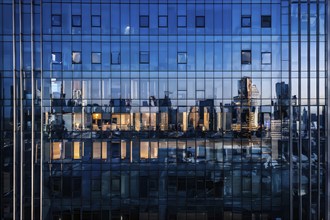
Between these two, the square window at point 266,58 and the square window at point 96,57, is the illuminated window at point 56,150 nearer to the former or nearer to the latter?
the square window at point 96,57

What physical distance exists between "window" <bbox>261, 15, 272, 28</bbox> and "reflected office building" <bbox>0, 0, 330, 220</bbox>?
110 millimetres

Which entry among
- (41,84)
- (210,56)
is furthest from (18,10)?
(210,56)

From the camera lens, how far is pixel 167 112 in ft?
Result: 73.5

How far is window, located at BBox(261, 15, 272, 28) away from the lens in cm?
2238

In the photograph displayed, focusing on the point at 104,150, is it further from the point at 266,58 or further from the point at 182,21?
the point at 266,58

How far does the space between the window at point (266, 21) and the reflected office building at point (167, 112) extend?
4.3 inches

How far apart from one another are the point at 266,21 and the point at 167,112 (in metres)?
10.4

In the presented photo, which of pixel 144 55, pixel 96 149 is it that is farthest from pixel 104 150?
pixel 144 55

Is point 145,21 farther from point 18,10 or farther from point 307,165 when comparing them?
point 307,165

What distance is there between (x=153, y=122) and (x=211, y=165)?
5.63 meters

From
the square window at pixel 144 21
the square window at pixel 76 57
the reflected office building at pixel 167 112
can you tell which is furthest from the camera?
the square window at pixel 144 21

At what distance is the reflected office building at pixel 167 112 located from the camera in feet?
72.7

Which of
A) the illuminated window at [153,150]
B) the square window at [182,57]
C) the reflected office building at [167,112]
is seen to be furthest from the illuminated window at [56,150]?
the square window at [182,57]

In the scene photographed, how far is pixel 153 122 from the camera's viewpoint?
73.5 ft
